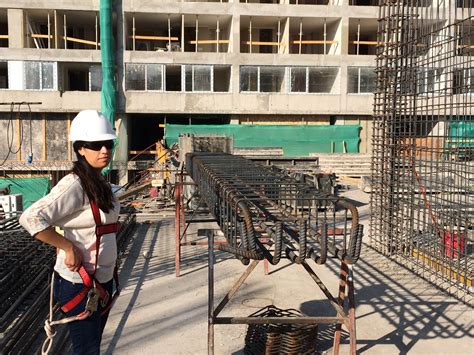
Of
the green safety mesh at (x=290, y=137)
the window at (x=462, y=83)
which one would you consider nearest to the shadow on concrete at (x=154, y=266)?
the window at (x=462, y=83)

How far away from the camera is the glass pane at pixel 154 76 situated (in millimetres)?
30297

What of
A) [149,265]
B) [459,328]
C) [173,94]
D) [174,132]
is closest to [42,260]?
[149,265]

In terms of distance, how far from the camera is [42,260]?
7.05m

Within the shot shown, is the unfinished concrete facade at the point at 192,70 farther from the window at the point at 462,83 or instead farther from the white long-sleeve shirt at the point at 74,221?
the white long-sleeve shirt at the point at 74,221

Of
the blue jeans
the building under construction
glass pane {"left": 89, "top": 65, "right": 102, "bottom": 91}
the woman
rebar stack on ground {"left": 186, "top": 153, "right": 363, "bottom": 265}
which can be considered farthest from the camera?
glass pane {"left": 89, "top": 65, "right": 102, "bottom": 91}

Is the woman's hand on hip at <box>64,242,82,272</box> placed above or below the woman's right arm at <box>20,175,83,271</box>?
below

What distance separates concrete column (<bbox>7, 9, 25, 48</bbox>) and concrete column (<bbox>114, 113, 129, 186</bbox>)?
7.50 metres

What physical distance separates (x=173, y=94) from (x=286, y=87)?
7126mm

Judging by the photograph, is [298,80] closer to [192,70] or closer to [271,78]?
[271,78]

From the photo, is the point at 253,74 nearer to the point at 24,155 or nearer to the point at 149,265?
the point at 24,155

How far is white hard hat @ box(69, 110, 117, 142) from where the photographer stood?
3047 millimetres

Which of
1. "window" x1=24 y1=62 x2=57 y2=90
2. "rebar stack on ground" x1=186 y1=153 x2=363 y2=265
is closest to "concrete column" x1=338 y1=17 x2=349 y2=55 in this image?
"window" x1=24 y1=62 x2=57 y2=90

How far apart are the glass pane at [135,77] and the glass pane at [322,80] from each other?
415 inches

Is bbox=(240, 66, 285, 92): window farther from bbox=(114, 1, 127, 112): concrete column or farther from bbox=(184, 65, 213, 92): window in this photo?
bbox=(114, 1, 127, 112): concrete column
